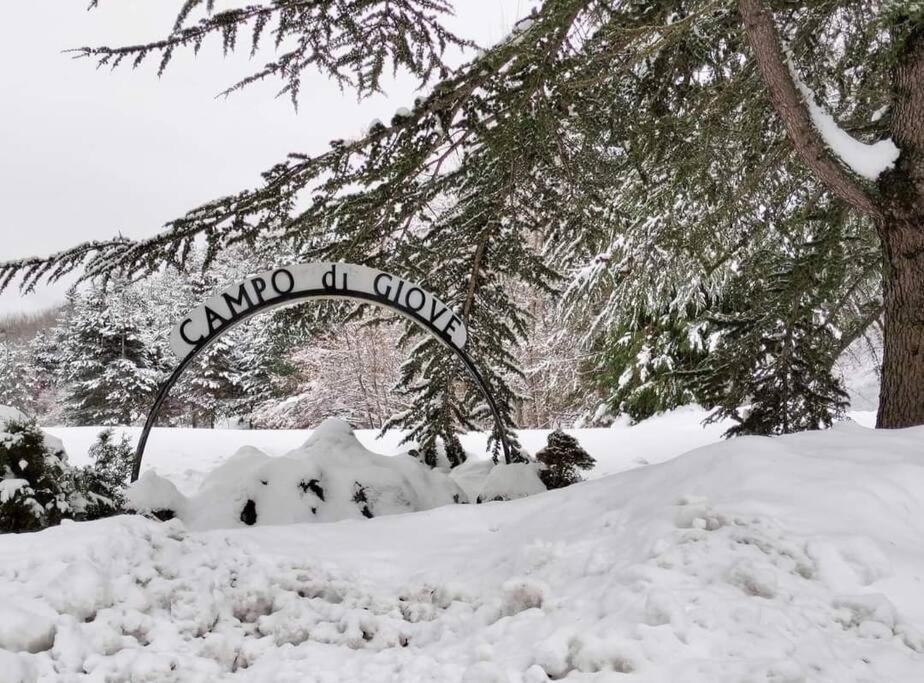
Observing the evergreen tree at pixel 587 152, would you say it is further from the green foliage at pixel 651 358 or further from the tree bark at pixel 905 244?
the green foliage at pixel 651 358

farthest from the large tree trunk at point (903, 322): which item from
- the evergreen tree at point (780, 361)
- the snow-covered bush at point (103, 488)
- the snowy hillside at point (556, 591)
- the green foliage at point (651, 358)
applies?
the green foliage at point (651, 358)

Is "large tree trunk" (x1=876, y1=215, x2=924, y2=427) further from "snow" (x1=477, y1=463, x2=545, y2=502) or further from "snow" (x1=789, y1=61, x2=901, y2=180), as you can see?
"snow" (x1=477, y1=463, x2=545, y2=502)

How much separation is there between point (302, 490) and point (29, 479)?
5.14 ft

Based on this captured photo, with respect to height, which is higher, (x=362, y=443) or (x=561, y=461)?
(x=362, y=443)

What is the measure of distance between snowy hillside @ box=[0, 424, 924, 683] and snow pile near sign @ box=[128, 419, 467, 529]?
104 cm

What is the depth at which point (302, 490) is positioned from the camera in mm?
4242

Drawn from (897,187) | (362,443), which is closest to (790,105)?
(897,187)

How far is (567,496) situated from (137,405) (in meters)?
24.3

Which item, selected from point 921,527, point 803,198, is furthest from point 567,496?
point 803,198

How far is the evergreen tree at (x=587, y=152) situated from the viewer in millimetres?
3748

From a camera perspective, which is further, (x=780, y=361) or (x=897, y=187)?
(x=780, y=361)

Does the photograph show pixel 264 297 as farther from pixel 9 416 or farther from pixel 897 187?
pixel 897 187

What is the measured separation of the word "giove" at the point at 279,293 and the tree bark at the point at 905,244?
325 centimetres

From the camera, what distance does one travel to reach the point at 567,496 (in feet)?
11.0
